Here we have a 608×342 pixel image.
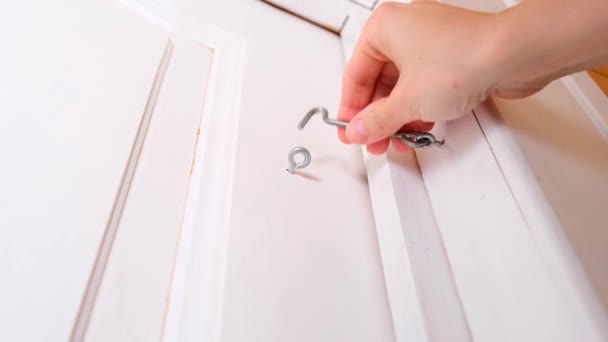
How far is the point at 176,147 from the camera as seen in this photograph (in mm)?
297

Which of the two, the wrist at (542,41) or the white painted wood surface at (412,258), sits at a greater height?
the wrist at (542,41)

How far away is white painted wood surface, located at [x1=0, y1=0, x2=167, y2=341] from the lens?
194 millimetres

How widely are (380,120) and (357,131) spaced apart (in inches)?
1.2

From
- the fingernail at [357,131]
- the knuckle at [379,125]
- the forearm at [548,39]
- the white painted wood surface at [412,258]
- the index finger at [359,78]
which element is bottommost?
the white painted wood surface at [412,258]

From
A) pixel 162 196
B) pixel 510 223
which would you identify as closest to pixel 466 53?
pixel 510 223

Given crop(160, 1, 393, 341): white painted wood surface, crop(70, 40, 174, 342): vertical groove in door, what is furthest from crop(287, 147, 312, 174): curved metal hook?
crop(70, 40, 174, 342): vertical groove in door

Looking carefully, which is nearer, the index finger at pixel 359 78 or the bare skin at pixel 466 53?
the bare skin at pixel 466 53

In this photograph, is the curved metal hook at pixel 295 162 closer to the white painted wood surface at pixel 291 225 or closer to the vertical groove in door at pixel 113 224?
the white painted wood surface at pixel 291 225

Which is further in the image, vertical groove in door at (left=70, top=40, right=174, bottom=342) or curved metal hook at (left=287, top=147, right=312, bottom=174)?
curved metal hook at (left=287, top=147, right=312, bottom=174)

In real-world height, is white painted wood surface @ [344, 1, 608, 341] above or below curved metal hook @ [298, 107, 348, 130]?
below

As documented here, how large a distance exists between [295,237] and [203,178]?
0.11 meters

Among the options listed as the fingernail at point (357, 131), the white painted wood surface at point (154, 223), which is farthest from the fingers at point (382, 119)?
the white painted wood surface at point (154, 223)

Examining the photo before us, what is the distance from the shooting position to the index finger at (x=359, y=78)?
1.12 ft

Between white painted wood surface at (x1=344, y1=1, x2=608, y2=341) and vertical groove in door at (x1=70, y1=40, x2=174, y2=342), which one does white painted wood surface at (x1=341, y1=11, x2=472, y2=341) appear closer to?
white painted wood surface at (x1=344, y1=1, x2=608, y2=341)
